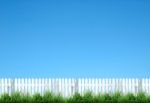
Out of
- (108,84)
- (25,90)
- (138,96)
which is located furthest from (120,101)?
(25,90)

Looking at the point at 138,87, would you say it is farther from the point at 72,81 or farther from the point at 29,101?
the point at 29,101

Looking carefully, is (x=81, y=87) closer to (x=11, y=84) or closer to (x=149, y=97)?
(x=11, y=84)

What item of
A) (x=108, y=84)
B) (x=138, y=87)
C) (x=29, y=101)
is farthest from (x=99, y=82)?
(x=29, y=101)

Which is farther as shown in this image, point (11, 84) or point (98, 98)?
point (11, 84)

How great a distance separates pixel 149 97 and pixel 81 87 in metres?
6.61

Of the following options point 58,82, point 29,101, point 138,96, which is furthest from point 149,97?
point 58,82

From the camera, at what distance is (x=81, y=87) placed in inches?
1027

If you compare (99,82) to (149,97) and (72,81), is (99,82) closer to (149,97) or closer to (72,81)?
(72,81)

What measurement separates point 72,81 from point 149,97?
698cm

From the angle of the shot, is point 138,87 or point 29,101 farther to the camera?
point 138,87

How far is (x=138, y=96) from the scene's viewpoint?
20422 mm

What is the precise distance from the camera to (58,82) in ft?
85.9

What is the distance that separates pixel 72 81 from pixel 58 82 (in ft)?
2.87

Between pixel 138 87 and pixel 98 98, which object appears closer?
pixel 98 98
